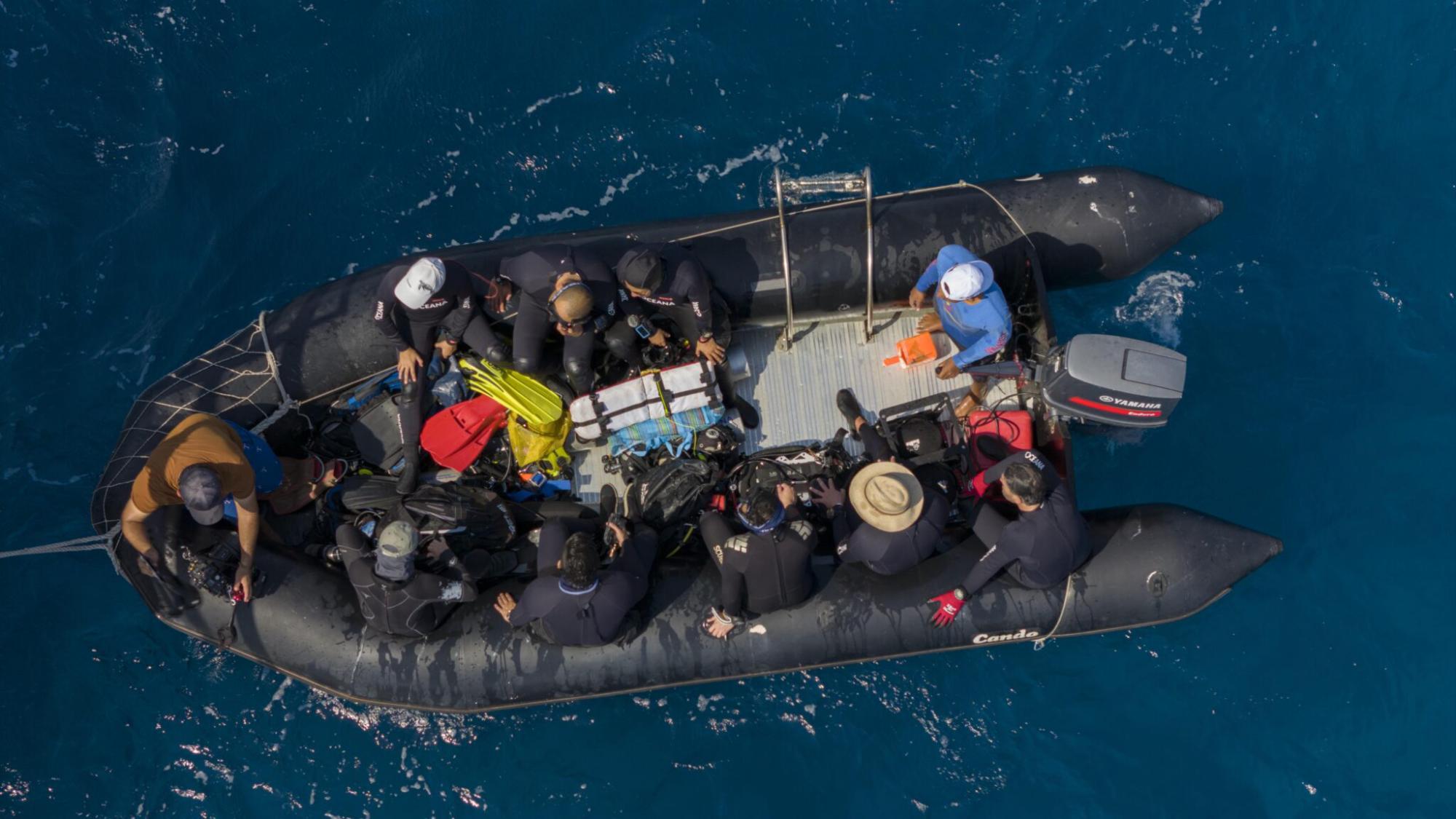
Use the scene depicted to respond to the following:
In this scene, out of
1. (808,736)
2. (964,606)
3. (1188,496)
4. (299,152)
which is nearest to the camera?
(964,606)

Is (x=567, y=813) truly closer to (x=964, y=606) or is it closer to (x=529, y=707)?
(x=529, y=707)

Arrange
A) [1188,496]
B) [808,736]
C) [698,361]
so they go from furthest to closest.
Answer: [1188,496], [808,736], [698,361]

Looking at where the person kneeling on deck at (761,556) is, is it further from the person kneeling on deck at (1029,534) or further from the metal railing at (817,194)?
the metal railing at (817,194)

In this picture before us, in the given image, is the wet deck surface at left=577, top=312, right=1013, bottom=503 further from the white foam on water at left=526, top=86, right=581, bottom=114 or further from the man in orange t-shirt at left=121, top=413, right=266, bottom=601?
the white foam on water at left=526, top=86, right=581, bottom=114

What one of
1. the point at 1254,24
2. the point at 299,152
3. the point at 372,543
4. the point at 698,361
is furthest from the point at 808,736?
the point at 1254,24

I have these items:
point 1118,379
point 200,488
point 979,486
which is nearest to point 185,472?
point 200,488

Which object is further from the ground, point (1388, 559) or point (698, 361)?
point (698, 361)

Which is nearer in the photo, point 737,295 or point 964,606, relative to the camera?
point 964,606

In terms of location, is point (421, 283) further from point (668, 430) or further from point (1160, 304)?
point (1160, 304)
